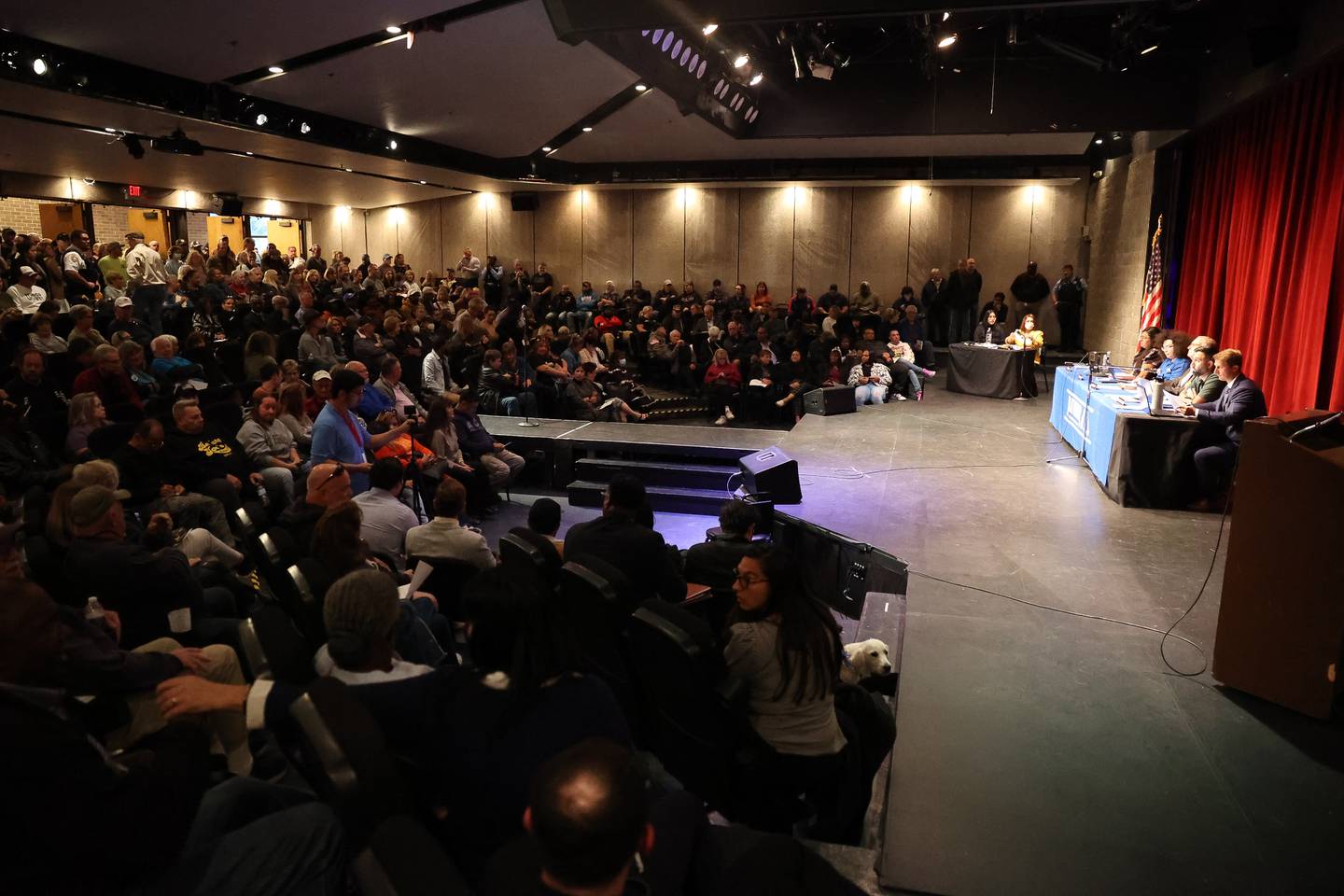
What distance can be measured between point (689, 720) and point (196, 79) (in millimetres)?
8095

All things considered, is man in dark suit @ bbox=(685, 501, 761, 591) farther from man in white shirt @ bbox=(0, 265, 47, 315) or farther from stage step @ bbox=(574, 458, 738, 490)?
man in white shirt @ bbox=(0, 265, 47, 315)

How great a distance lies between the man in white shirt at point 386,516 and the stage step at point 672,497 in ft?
9.36

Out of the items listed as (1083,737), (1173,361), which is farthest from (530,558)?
(1173,361)

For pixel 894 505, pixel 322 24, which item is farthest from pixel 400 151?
pixel 894 505

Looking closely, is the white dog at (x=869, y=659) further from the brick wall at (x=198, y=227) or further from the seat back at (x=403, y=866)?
the brick wall at (x=198, y=227)

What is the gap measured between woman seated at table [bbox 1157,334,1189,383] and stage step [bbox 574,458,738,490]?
380 cm

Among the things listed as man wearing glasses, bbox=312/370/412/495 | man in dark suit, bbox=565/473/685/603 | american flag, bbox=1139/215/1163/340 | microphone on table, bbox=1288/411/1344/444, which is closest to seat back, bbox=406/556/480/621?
man in dark suit, bbox=565/473/685/603

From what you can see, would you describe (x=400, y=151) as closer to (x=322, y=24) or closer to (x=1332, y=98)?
(x=322, y=24)

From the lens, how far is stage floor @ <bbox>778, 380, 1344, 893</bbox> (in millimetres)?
2322

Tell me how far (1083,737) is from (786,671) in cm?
132

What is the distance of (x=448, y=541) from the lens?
374cm

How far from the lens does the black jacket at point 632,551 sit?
3.12 meters

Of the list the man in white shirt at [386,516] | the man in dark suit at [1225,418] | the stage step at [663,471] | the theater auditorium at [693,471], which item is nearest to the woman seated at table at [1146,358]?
the theater auditorium at [693,471]

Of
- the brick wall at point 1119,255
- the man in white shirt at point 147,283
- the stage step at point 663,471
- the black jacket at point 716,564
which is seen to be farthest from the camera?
the brick wall at point 1119,255
